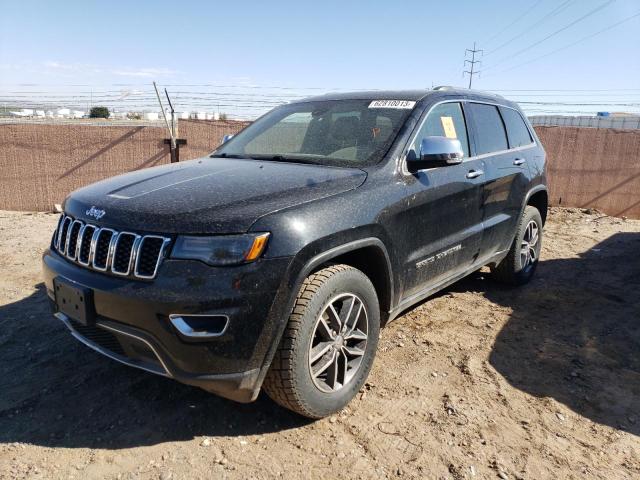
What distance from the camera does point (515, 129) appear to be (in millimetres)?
4812

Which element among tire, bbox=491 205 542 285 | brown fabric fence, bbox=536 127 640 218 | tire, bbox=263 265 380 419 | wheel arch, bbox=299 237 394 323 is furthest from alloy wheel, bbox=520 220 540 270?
brown fabric fence, bbox=536 127 640 218

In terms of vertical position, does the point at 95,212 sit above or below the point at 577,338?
above

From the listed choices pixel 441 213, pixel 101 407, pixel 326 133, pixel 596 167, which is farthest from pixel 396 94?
pixel 596 167

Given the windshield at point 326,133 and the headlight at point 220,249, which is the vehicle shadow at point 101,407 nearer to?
the headlight at point 220,249

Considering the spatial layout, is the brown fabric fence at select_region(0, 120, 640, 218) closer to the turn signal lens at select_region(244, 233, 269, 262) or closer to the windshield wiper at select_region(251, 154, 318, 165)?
the windshield wiper at select_region(251, 154, 318, 165)

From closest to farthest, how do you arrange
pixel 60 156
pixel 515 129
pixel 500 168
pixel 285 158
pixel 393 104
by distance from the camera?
pixel 285 158 → pixel 393 104 → pixel 500 168 → pixel 515 129 → pixel 60 156

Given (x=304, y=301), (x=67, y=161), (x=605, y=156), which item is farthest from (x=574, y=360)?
(x=67, y=161)

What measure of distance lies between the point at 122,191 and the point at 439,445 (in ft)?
7.20

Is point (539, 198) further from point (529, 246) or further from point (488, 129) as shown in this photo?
point (488, 129)

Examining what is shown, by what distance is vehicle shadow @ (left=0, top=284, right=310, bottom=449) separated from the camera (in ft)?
8.64

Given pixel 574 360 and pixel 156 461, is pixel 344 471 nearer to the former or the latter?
pixel 156 461

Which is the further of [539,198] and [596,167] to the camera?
[596,167]

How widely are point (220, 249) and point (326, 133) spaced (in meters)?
1.61

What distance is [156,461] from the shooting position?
2.43 meters
